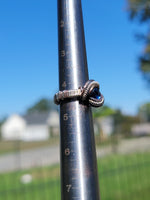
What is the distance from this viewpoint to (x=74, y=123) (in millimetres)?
527

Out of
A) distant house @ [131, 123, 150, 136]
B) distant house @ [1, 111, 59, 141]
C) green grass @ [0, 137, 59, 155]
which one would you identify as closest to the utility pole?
distant house @ [131, 123, 150, 136]

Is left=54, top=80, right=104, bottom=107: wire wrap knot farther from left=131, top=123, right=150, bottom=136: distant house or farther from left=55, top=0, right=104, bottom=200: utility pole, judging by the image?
left=131, top=123, right=150, bottom=136: distant house

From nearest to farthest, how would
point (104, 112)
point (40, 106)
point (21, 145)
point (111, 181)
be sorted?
point (104, 112), point (111, 181), point (21, 145), point (40, 106)

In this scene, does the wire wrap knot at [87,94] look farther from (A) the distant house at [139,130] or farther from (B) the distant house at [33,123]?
(B) the distant house at [33,123]

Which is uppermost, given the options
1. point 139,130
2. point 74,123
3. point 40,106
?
point 40,106

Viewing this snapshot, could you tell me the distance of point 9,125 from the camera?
34.2 metres

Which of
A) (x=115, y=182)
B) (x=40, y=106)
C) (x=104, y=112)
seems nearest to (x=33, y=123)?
(x=40, y=106)

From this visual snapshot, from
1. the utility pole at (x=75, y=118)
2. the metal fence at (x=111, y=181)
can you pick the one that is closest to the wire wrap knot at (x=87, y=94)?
the utility pole at (x=75, y=118)

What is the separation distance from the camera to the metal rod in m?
0.50

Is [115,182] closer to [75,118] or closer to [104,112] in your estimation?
[104,112]

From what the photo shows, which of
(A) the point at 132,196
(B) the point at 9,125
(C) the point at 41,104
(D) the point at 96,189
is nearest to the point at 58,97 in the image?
(D) the point at 96,189

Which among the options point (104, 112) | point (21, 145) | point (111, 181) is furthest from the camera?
point (21, 145)

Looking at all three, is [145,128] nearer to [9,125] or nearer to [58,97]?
[58,97]

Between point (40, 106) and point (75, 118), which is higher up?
point (40, 106)
